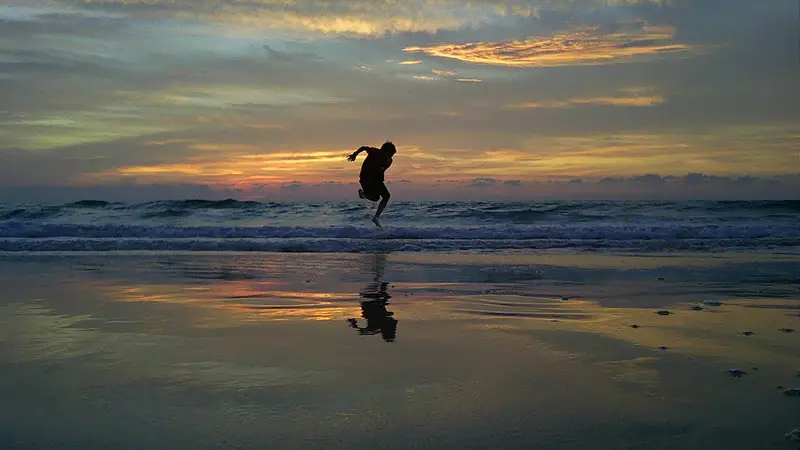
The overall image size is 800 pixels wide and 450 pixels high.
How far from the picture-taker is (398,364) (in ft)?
12.1

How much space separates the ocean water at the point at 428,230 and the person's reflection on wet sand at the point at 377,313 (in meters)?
5.32

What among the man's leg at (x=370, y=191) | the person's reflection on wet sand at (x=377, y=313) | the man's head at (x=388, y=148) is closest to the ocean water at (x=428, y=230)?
the man's leg at (x=370, y=191)

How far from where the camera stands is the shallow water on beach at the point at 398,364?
262cm

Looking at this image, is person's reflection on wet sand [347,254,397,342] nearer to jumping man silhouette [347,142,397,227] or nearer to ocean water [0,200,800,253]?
jumping man silhouette [347,142,397,227]

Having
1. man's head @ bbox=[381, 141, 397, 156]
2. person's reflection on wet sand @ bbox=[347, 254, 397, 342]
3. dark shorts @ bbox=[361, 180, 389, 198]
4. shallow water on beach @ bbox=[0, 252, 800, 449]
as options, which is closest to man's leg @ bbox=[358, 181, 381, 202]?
dark shorts @ bbox=[361, 180, 389, 198]

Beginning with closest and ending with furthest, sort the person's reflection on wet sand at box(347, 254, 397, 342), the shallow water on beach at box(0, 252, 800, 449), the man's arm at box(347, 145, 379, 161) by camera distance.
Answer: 1. the shallow water on beach at box(0, 252, 800, 449)
2. the person's reflection on wet sand at box(347, 254, 397, 342)
3. the man's arm at box(347, 145, 379, 161)

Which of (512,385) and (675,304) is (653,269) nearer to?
(675,304)

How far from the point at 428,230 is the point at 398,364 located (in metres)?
13.0

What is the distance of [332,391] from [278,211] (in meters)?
25.7

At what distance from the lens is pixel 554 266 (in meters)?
9.39

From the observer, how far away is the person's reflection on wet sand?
15.3ft

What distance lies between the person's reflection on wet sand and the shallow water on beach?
31 millimetres

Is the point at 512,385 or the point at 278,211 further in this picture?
the point at 278,211

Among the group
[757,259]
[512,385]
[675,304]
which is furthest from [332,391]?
[757,259]
